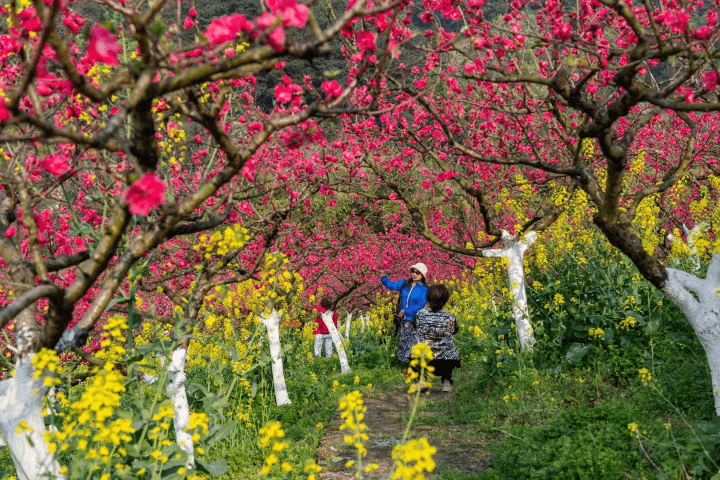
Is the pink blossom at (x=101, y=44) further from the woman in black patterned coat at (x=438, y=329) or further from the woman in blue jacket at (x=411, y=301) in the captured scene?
the woman in blue jacket at (x=411, y=301)

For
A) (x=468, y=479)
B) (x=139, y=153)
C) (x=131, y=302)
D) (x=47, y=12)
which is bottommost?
(x=468, y=479)

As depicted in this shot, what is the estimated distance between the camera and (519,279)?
7684 mm

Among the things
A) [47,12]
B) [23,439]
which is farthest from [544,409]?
[47,12]

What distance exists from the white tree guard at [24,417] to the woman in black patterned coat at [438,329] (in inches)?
230

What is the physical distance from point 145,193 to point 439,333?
22.4ft

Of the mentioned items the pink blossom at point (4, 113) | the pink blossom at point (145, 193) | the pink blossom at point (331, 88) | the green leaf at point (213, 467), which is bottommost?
the green leaf at point (213, 467)

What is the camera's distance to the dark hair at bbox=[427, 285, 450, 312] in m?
8.50

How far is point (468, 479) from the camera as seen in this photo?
15.8ft

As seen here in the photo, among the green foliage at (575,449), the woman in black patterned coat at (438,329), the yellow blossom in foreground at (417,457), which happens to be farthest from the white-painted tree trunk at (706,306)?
the woman in black patterned coat at (438,329)

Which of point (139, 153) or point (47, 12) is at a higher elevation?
point (47, 12)

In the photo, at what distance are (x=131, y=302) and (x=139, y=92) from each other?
5.30 ft

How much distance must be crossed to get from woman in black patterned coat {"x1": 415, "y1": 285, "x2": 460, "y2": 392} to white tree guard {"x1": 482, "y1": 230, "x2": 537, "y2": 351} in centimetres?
104

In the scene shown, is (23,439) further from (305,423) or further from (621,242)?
(305,423)

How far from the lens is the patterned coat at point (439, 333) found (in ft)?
27.6
